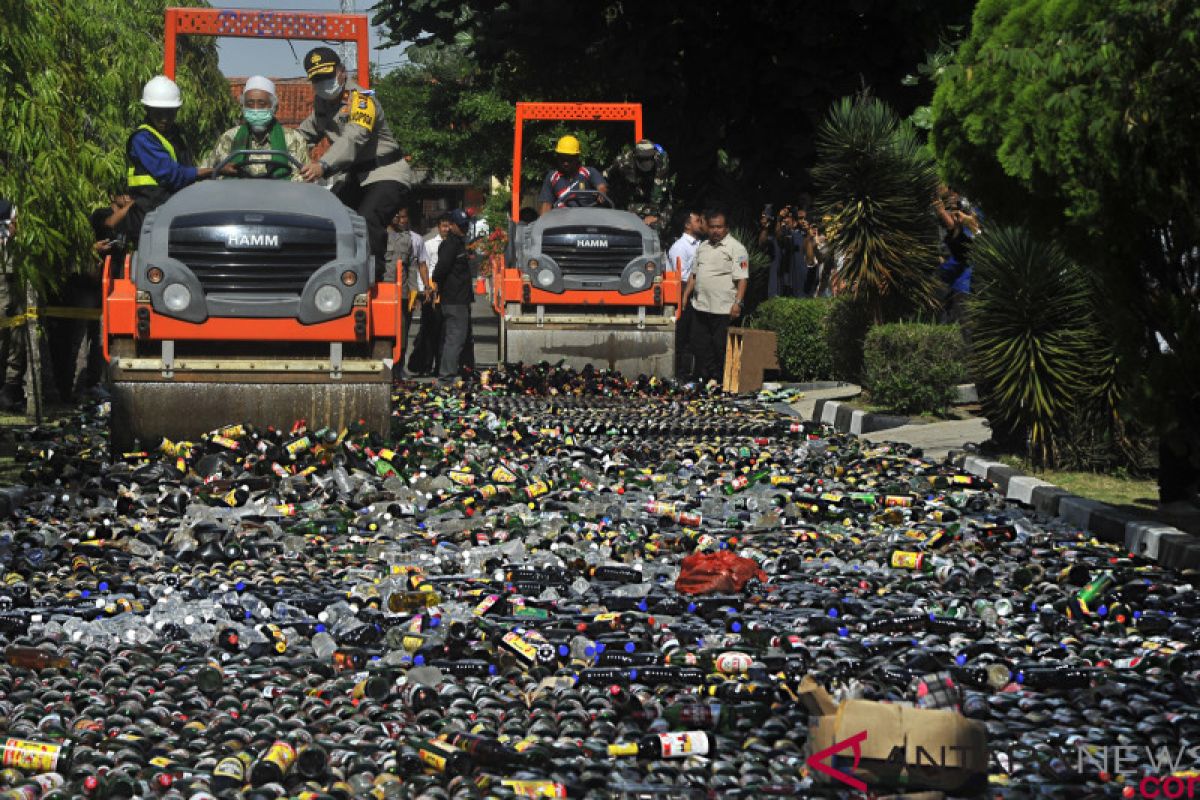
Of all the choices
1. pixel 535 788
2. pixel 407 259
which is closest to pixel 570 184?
pixel 407 259

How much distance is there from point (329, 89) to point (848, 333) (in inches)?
273

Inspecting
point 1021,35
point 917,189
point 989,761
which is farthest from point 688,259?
point 989,761

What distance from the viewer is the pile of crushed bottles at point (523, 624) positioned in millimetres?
5410

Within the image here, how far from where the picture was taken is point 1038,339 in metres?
12.9

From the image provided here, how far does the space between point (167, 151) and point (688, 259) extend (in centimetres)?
925

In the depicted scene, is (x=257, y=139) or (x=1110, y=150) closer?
(x=1110, y=150)

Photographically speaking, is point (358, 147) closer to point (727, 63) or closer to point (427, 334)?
point (427, 334)

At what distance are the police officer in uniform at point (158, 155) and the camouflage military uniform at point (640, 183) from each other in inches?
349

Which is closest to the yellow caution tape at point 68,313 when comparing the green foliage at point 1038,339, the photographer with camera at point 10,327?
the photographer with camera at point 10,327

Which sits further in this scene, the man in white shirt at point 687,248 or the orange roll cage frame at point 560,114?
the orange roll cage frame at point 560,114

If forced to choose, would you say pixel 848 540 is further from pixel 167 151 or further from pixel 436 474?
pixel 167 151

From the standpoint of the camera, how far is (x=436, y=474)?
Answer: 11867 mm

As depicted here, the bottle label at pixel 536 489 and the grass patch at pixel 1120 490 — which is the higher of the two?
the grass patch at pixel 1120 490

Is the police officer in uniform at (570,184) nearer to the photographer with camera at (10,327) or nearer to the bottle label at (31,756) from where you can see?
the photographer with camera at (10,327)
